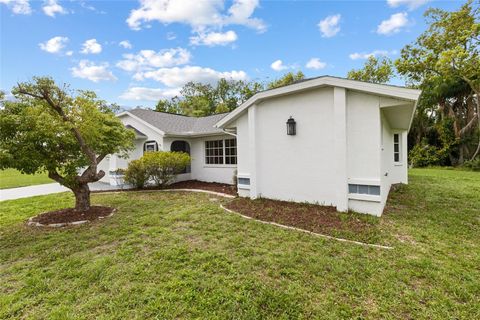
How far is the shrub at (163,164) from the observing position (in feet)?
33.7

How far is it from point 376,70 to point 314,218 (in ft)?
80.6

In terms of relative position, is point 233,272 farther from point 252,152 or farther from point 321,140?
point 252,152

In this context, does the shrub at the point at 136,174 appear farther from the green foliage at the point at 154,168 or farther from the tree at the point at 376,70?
the tree at the point at 376,70

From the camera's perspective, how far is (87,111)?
6160 millimetres

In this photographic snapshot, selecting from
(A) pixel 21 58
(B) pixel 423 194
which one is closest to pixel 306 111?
(B) pixel 423 194

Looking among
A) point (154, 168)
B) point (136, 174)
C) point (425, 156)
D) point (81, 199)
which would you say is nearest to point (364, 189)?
point (81, 199)

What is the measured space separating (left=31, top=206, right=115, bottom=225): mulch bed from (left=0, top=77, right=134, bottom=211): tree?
0.94 feet

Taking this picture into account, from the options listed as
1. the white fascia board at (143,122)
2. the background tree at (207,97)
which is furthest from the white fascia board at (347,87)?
the background tree at (207,97)

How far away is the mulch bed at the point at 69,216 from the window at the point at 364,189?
22.6ft

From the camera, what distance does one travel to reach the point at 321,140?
6340 millimetres

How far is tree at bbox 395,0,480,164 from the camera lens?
15946mm

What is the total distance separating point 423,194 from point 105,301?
10.5 m

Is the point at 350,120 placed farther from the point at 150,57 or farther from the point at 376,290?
the point at 150,57

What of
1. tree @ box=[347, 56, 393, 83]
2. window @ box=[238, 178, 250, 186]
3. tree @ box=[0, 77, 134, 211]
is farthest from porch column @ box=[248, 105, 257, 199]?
tree @ box=[347, 56, 393, 83]
